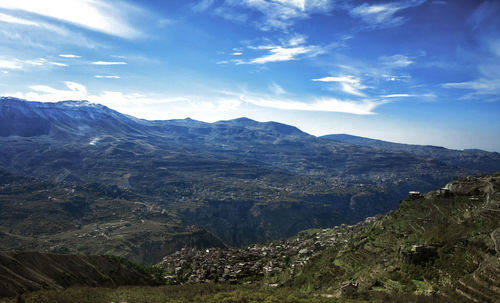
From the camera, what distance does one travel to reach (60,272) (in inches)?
2434

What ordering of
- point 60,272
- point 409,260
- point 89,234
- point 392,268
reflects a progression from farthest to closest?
point 89,234 < point 60,272 < point 392,268 < point 409,260

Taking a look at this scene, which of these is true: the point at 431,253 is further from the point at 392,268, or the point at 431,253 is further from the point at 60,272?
the point at 60,272

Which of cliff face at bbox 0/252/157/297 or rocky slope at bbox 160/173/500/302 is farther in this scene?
cliff face at bbox 0/252/157/297

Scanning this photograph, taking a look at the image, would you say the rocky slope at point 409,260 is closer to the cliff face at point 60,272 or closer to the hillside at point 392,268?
the hillside at point 392,268

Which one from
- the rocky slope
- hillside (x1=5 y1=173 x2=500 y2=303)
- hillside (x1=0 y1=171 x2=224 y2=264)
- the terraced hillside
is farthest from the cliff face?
hillside (x1=0 y1=171 x2=224 y2=264)

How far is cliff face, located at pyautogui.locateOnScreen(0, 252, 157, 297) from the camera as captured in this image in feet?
170

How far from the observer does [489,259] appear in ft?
149

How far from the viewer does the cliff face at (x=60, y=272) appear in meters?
51.9

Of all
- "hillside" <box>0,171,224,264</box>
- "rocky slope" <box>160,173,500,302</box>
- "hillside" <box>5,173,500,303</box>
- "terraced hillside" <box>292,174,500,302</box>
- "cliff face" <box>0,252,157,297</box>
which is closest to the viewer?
"terraced hillside" <box>292,174,500,302</box>

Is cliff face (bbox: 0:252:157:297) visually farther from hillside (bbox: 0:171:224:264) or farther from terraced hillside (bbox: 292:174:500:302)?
hillside (bbox: 0:171:224:264)

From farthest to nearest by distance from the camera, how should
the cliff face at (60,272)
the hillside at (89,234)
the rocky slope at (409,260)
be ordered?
the hillside at (89,234) < the cliff face at (60,272) < the rocky slope at (409,260)

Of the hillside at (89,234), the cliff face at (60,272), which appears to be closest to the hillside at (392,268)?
the cliff face at (60,272)

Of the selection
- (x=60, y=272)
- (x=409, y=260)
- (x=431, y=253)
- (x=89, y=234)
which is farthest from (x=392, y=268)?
(x=89, y=234)

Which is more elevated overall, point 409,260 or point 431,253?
point 431,253
